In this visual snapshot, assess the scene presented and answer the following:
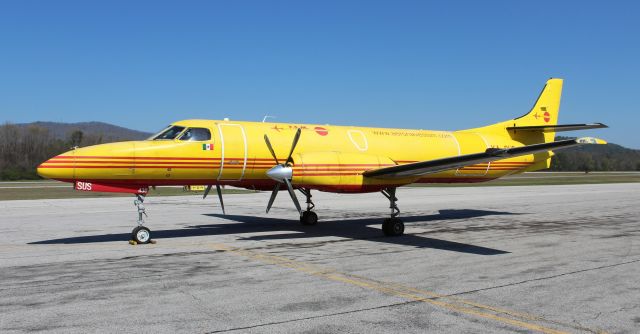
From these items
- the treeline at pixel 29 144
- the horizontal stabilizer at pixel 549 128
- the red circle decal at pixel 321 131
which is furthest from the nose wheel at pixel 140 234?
the treeline at pixel 29 144

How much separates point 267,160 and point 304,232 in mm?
2960

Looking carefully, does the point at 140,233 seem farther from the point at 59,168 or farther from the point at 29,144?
the point at 29,144

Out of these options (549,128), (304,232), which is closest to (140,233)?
(304,232)

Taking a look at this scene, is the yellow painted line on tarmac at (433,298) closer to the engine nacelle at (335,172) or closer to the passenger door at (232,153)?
the engine nacelle at (335,172)

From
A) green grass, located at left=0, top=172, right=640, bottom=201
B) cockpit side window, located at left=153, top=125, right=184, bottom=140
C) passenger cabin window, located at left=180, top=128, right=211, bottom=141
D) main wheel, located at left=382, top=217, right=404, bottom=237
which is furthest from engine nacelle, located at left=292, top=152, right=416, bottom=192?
green grass, located at left=0, top=172, right=640, bottom=201

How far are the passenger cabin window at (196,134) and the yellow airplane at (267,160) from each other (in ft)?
0.10

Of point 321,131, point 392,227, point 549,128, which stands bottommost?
point 392,227

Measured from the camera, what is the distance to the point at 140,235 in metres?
15.1

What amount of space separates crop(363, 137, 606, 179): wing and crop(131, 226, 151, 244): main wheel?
22.5 ft

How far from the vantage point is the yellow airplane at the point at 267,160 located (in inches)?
580

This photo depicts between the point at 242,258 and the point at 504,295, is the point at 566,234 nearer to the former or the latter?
the point at 504,295

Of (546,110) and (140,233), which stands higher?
(546,110)

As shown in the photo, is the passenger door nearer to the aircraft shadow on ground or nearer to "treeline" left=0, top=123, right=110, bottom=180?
the aircraft shadow on ground

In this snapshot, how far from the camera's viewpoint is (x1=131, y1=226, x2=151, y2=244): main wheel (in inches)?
591
